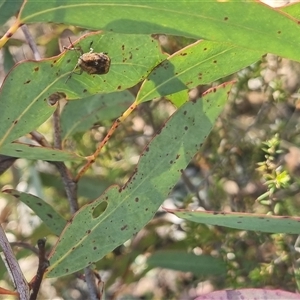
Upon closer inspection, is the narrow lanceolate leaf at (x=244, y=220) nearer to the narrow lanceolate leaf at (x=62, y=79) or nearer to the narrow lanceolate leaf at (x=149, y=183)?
the narrow lanceolate leaf at (x=149, y=183)

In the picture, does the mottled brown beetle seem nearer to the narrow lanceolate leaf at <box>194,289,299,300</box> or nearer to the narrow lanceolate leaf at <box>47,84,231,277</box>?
the narrow lanceolate leaf at <box>47,84,231,277</box>

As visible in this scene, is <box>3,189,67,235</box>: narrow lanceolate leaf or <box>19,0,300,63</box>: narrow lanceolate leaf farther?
<box>3,189,67,235</box>: narrow lanceolate leaf

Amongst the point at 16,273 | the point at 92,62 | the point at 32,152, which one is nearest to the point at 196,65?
the point at 92,62

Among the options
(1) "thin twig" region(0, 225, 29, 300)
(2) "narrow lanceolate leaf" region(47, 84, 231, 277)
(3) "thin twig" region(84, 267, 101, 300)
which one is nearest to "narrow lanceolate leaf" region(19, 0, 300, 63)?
(2) "narrow lanceolate leaf" region(47, 84, 231, 277)

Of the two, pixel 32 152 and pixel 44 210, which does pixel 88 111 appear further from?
pixel 32 152

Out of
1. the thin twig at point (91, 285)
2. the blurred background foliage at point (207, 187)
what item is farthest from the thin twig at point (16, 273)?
the blurred background foliage at point (207, 187)
